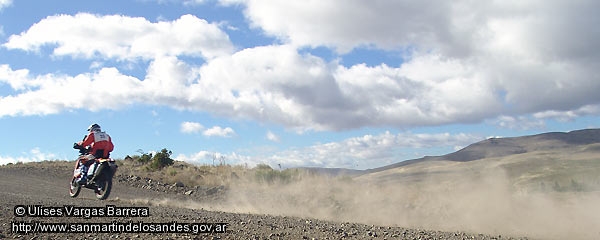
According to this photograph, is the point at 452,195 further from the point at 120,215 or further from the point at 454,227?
the point at 120,215

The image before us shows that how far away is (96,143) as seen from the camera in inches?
614

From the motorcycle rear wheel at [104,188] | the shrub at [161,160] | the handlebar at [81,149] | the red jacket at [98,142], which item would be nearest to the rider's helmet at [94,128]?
the red jacket at [98,142]

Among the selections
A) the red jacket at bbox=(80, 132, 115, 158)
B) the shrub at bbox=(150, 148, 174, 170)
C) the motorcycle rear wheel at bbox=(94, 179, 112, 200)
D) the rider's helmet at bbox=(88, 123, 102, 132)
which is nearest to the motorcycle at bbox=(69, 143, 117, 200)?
the motorcycle rear wheel at bbox=(94, 179, 112, 200)

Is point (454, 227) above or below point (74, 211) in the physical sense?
below

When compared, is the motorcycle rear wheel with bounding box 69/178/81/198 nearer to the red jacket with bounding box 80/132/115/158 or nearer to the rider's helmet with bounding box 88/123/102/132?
the red jacket with bounding box 80/132/115/158

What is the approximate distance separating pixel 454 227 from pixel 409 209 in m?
3.16

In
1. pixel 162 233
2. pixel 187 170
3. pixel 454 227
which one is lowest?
pixel 454 227

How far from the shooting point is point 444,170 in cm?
2302

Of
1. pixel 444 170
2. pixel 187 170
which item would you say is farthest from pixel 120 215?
pixel 187 170

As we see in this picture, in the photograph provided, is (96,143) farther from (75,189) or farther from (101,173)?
(75,189)

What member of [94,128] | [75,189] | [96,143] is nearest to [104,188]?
[96,143]

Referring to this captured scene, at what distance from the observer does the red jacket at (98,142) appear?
615 inches

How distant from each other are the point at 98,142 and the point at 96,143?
7 cm

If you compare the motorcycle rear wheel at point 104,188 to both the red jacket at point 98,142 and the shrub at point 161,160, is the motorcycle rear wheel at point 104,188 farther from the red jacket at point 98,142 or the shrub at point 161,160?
the shrub at point 161,160
